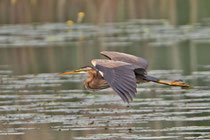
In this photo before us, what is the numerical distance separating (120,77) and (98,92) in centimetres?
364

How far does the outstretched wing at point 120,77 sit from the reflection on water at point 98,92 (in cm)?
68

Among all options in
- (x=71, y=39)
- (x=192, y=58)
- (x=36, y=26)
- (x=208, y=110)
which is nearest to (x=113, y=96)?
(x=208, y=110)

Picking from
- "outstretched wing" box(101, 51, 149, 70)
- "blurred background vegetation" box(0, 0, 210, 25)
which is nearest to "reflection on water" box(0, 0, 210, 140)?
"outstretched wing" box(101, 51, 149, 70)

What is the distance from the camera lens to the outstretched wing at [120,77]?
22.8 feet

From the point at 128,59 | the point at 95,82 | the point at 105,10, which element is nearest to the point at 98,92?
the point at 128,59

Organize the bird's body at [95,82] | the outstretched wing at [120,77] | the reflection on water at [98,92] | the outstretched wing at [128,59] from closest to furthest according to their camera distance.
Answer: the outstretched wing at [120,77] < the reflection on water at [98,92] < the bird's body at [95,82] < the outstretched wing at [128,59]

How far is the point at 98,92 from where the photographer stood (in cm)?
1091

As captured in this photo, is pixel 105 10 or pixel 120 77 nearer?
pixel 120 77

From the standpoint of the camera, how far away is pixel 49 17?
23.4 m

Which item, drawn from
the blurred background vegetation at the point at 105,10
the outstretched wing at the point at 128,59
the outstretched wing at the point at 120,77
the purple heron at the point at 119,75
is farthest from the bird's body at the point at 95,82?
the blurred background vegetation at the point at 105,10

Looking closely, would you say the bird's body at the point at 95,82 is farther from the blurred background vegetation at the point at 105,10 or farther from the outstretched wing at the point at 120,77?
the blurred background vegetation at the point at 105,10

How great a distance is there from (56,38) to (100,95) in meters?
7.98

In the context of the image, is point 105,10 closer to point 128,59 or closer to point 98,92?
point 98,92

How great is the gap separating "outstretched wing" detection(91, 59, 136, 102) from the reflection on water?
0.68m
